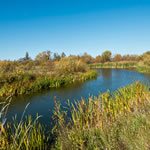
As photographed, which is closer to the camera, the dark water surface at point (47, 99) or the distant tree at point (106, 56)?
the dark water surface at point (47, 99)

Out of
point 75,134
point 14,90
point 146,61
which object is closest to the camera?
point 75,134

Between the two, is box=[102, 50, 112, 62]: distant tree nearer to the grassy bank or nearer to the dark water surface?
the grassy bank

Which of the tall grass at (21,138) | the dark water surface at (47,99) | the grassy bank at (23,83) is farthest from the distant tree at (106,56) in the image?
the tall grass at (21,138)

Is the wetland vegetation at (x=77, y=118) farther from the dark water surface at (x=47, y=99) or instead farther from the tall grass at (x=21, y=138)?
the dark water surface at (x=47, y=99)

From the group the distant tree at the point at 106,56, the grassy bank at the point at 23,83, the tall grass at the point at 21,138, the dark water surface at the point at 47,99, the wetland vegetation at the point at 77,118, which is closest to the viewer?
the tall grass at the point at 21,138

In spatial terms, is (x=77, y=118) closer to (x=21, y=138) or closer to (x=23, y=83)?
(x=21, y=138)

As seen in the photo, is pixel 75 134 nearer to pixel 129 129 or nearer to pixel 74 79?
pixel 129 129

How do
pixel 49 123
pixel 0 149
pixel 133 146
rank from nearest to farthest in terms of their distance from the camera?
pixel 133 146, pixel 0 149, pixel 49 123

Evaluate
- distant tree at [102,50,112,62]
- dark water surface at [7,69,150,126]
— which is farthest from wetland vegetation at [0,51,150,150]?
distant tree at [102,50,112,62]

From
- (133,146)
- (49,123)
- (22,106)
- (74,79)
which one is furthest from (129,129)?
(74,79)

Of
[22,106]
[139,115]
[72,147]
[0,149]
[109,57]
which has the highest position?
[109,57]

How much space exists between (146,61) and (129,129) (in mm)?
28495

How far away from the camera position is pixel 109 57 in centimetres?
6125

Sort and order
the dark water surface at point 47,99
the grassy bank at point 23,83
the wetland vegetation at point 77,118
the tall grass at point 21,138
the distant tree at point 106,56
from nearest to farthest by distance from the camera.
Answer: the tall grass at point 21,138, the wetland vegetation at point 77,118, the dark water surface at point 47,99, the grassy bank at point 23,83, the distant tree at point 106,56
